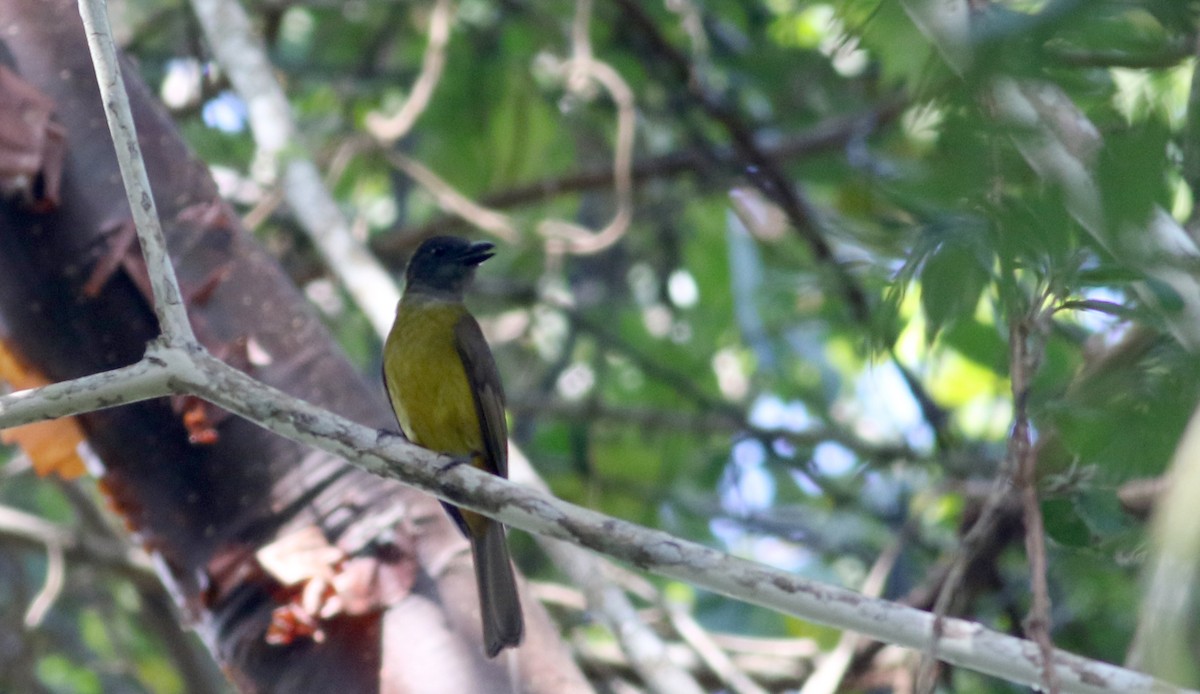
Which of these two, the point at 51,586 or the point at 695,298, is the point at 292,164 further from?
the point at 695,298

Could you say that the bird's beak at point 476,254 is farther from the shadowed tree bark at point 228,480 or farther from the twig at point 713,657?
the shadowed tree bark at point 228,480

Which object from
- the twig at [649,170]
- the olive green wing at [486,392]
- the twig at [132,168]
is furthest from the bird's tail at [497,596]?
the twig at [649,170]

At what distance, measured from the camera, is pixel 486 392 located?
402 centimetres

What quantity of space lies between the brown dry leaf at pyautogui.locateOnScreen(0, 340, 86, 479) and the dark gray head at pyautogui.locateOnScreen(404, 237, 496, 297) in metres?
1.62

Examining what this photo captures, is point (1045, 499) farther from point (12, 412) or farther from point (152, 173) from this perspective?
point (152, 173)

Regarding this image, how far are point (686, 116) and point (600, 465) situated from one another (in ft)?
5.43

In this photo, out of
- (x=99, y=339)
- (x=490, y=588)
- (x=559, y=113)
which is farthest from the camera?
(x=559, y=113)

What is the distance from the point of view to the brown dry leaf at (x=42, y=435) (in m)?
2.93

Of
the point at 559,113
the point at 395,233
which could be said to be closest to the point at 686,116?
the point at 559,113

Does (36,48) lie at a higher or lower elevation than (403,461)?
higher

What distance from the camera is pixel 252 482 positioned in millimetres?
2912

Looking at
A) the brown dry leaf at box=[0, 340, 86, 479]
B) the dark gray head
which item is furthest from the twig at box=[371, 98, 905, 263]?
the brown dry leaf at box=[0, 340, 86, 479]

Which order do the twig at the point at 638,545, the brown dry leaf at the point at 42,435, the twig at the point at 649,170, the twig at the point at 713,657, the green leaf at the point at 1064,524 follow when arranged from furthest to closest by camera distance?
1. the twig at the point at 649,170
2. the twig at the point at 713,657
3. the brown dry leaf at the point at 42,435
4. the green leaf at the point at 1064,524
5. the twig at the point at 638,545

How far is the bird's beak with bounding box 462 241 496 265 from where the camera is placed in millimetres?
4512
